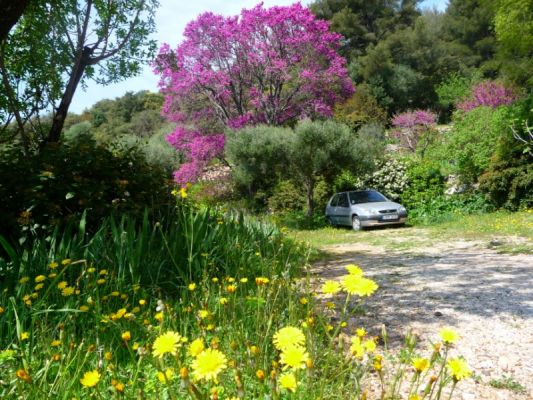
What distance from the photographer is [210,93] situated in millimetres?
18344

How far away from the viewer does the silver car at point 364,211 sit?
1177cm

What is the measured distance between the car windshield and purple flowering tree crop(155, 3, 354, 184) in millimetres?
6118

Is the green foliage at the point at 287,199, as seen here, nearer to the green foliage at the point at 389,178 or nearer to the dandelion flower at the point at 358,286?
the green foliage at the point at 389,178

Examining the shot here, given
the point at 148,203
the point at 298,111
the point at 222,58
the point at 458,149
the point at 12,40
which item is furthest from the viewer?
the point at 298,111

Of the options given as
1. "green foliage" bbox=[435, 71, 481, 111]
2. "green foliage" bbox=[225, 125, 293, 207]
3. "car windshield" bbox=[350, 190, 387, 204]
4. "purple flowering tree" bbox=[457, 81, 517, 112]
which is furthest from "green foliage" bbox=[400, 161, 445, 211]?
"green foliage" bbox=[435, 71, 481, 111]

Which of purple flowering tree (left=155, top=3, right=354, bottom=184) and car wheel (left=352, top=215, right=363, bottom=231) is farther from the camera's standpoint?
purple flowering tree (left=155, top=3, right=354, bottom=184)

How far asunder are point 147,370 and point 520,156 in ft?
44.5

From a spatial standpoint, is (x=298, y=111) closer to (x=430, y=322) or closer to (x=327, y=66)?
(x=327, y=66)

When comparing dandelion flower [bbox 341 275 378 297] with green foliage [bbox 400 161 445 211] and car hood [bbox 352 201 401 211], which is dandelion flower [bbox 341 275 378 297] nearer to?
car hood [bbox 352 201 401 211]

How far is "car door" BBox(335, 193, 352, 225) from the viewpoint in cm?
1262

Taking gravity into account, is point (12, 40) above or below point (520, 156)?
above

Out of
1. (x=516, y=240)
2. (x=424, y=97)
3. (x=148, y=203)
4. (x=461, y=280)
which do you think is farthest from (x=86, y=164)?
(x=424, y=97)

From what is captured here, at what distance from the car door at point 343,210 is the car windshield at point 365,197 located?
0.72 ft

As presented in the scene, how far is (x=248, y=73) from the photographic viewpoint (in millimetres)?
17672
